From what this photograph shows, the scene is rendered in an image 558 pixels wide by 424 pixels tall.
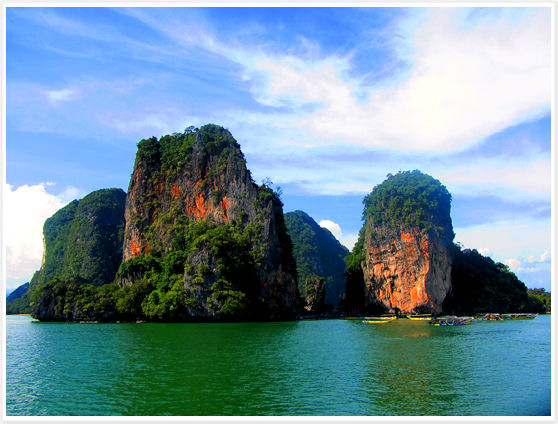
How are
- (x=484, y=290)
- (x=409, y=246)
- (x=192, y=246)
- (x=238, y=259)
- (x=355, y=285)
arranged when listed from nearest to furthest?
1. (x=238, y=259)
2. (x=192, y=246)
3. (x=409, y=246)
4. (x=484, y=290)
5. (x=355, y=285)

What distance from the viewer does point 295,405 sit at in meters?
14.5

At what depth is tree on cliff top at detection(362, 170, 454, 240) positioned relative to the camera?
63.8 m

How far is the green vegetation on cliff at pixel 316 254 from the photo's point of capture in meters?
114

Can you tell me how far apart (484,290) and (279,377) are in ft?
210

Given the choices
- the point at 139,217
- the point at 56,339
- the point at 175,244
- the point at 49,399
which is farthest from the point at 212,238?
the point at 49,399

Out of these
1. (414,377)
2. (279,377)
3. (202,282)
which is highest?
(202,282)

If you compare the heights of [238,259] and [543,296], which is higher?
[238,259]

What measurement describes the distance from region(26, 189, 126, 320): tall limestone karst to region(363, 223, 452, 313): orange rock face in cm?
5124

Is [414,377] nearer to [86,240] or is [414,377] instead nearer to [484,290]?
[484,290]

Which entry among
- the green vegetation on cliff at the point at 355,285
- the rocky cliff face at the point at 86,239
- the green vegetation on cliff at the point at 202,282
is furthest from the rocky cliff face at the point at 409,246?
the rocky cliff face at the point at 86,239

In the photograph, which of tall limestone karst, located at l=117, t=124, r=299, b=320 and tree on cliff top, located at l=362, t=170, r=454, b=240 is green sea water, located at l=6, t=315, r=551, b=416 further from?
tree on cliff top, located at l=362, t=170, r=454, b=240

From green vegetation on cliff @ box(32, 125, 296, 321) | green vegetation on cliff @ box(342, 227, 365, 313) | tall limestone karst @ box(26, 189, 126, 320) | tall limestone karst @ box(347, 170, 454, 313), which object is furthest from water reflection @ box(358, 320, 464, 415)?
tall limestone karst @ box(26, 189, 126, 320)

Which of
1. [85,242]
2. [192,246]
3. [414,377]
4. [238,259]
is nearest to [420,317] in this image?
[238,259]

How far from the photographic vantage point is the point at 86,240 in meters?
94.2
